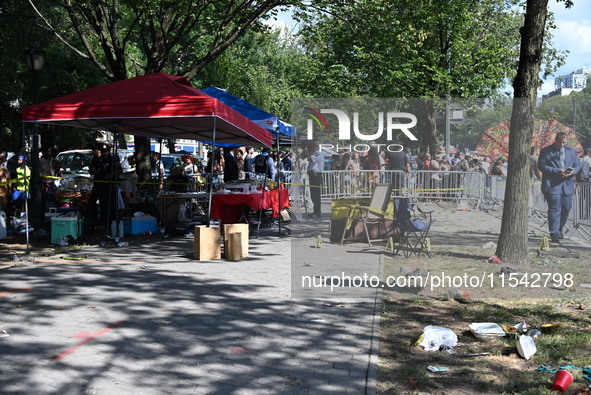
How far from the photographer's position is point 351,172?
9.71 meters

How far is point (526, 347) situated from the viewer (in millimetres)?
5730

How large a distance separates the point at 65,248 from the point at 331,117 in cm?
613

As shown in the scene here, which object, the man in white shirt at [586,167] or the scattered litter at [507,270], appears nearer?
the scattered litter at [507,270]

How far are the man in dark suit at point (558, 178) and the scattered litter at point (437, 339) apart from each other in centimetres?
488

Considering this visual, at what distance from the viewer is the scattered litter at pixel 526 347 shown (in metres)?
5.68

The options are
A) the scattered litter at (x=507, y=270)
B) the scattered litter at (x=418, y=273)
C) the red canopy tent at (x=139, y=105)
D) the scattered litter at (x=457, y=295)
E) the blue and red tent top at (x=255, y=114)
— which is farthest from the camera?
the blue and red tent top at (x=255, y=114)

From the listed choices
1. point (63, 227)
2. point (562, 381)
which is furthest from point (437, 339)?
point (63, 227)

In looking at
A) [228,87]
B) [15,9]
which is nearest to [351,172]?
[15,9]

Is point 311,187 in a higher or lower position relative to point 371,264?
higher

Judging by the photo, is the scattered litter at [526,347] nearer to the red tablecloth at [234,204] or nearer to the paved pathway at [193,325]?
the paved pathway at [193,325]

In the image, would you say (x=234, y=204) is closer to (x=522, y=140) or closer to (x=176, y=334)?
(x=522, y=140)

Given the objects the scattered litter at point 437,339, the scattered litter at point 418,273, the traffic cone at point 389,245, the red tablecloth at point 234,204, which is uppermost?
the red tablecloth at point 234,204

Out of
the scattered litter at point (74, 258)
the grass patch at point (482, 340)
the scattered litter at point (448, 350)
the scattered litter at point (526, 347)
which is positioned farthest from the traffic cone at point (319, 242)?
the scattered litter at point (526, 347)

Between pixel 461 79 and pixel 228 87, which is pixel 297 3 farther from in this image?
pixel 228 87
